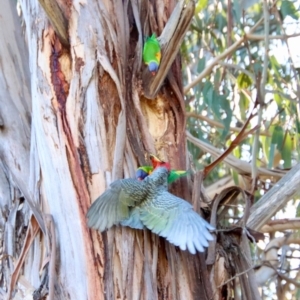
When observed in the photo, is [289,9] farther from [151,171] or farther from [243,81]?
[151,171]

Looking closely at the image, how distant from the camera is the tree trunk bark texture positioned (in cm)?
98

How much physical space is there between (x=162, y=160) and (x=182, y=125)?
0.10m

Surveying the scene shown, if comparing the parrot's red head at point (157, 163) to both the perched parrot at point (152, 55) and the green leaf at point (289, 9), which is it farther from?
the green leaf at point (289, 9)

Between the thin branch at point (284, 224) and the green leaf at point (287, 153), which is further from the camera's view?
the green leaf at point (287, 153)

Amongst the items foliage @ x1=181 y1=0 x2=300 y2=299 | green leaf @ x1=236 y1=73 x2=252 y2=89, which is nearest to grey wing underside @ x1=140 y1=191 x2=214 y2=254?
foliage @ x1=181 y1=0 x2=300 y2=299

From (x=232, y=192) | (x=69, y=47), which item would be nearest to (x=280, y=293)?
(x=232, y=192)

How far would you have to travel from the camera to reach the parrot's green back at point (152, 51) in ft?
3.61

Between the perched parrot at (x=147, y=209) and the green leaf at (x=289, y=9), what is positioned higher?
the green leaf at (x=289, y=9)

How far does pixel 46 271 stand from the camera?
1000 mm

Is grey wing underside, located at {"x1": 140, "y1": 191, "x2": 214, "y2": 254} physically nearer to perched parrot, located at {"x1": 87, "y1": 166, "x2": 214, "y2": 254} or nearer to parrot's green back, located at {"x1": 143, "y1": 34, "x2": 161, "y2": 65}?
perched parrot, located at {"x1": 87, "y1": 166, "x2": 214, "y2": 254}

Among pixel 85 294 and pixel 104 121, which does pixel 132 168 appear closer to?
pixel 104 121

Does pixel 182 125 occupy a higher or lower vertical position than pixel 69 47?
lower

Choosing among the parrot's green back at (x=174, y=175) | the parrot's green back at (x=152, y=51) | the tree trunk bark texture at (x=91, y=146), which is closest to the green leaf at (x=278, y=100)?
the tree trunk bark texture at (x=91, y=146)

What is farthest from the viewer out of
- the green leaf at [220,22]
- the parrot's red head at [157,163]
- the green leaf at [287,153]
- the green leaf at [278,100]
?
the green leaf at [220,22]
